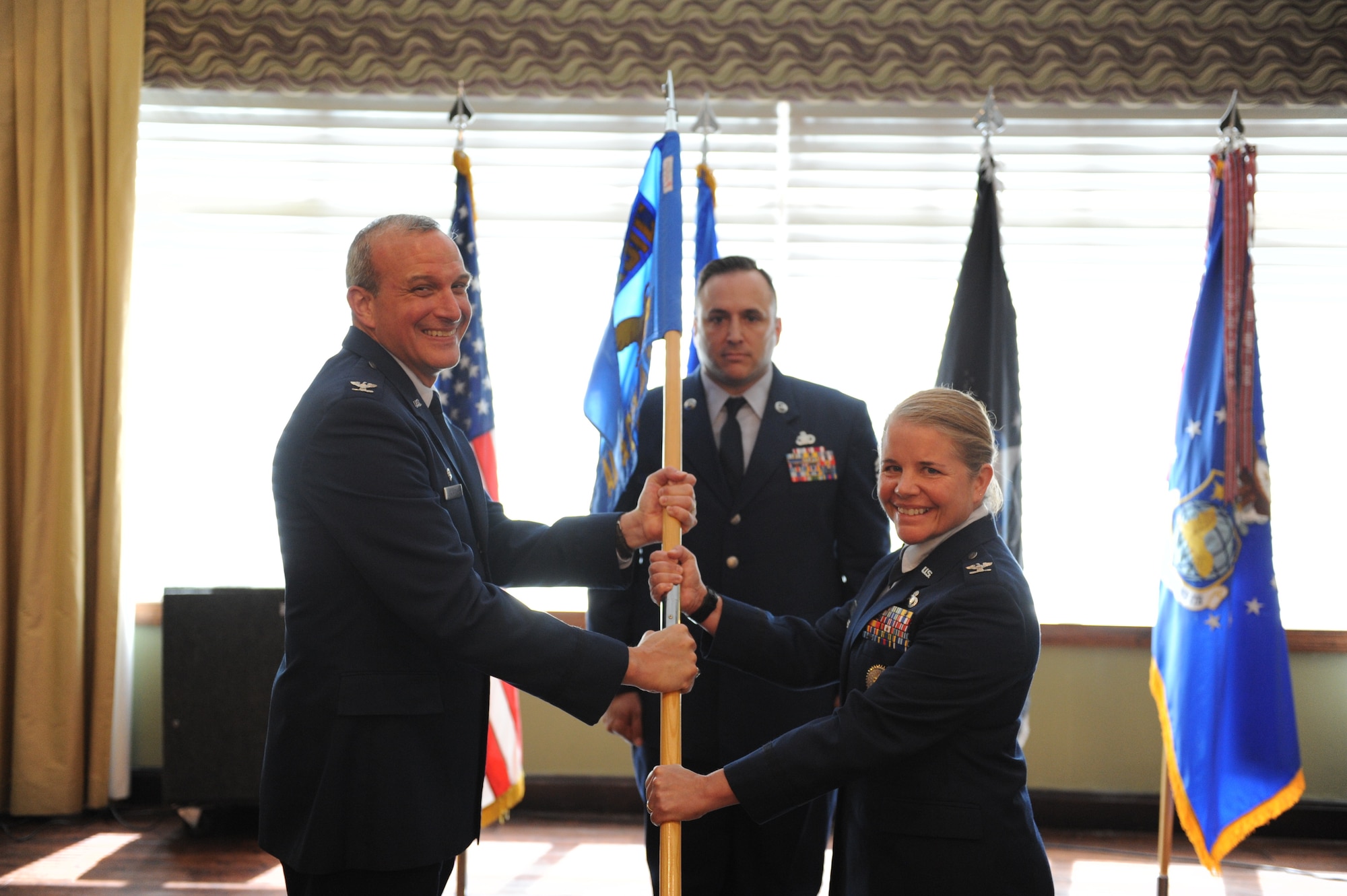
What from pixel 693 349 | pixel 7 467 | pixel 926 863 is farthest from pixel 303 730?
pixel 7 467

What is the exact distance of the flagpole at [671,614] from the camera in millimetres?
1541

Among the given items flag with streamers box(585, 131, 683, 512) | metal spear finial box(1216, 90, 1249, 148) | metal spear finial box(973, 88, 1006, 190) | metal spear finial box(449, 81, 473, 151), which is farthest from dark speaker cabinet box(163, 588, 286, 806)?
metal spear finial box(1216, 90, 1249, 148)

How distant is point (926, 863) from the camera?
1.44 metres

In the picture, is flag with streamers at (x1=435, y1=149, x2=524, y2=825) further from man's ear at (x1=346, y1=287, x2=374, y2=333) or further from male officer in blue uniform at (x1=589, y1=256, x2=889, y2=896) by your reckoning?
man's ear at (x1=346, y1=287, x2=374, y2=333)

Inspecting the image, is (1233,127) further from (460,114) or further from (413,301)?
(413,301)

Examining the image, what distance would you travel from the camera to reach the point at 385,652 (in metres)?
1.47

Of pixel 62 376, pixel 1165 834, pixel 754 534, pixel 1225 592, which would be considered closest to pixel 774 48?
pixel 754 534

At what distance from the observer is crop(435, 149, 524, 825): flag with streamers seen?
10.2ft

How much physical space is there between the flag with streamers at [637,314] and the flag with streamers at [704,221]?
0.88 meters

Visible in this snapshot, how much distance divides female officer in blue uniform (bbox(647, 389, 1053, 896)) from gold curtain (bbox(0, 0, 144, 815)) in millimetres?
2919

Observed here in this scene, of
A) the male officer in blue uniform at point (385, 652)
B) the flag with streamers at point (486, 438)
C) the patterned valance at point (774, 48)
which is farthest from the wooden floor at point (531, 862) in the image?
the patterned valance at point (774, 48)

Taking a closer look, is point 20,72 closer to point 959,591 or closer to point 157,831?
point 157,831

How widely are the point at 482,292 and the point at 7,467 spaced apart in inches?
73.4

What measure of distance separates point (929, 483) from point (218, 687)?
109 inches
